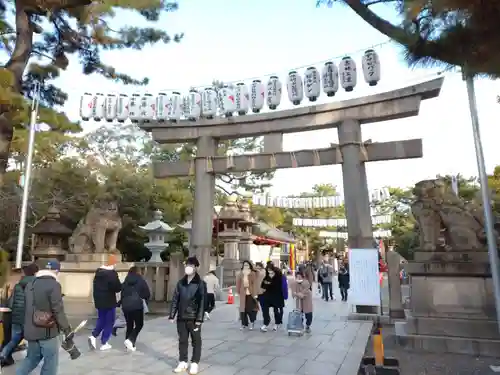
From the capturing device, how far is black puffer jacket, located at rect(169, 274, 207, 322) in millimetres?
5289

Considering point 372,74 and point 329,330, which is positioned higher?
point 372,74

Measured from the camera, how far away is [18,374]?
414 centimetres

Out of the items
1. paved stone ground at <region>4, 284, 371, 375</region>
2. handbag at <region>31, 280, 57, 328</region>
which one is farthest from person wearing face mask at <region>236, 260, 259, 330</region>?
handbag at <region>31, 280, 57, 328</region>

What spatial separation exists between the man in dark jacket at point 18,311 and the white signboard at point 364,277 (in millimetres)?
7342

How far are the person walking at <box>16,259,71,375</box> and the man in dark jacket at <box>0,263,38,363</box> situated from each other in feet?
4.36

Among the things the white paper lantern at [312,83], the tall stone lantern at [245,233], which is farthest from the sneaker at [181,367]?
the tall stone lantern at [245,233]

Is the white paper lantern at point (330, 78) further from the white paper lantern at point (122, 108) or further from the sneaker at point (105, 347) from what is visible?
the sneaker at point (105, 347)

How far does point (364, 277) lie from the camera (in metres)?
9.86

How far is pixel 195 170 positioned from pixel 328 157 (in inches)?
197

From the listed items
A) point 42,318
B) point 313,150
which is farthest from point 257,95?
point 42,318

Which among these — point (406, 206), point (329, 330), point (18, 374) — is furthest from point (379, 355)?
point (406, 206)

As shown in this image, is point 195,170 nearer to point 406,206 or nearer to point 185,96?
point 185,96

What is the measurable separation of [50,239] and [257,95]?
335 inches

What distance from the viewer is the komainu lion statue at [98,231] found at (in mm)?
11664
